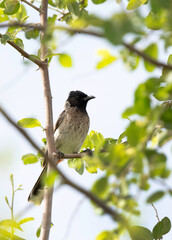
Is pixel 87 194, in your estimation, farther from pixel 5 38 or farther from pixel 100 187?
pixel 5 38

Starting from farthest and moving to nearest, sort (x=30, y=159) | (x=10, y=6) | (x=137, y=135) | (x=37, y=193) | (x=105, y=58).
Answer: (x=37, y=193) → (x=30, y=159) → (x=10, y=6) → (x=105, y=58) → (x=137, y=135)

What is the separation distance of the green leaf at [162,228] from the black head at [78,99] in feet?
16.1

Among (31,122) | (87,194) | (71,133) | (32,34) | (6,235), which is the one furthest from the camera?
(71,133)

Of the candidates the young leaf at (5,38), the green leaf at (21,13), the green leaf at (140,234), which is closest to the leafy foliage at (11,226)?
the green leaf at (140,234)

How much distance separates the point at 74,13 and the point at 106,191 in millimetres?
2783

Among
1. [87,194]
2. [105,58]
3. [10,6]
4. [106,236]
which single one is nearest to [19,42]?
[10,6]

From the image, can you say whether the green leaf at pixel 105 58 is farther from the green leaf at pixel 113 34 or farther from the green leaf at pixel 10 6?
the green leaf at pixel 10 6

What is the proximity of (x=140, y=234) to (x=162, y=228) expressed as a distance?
28cm

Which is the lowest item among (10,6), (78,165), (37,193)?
(78,165)

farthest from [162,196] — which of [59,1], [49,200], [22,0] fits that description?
[22,0]

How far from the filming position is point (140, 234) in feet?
7.95

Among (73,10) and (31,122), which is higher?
A: (73,10)

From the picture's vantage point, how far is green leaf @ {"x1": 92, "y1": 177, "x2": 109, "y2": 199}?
59.0 inches

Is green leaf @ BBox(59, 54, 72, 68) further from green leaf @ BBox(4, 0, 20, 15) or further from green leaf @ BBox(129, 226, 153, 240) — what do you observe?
green leaf @ BBox(4, 0, 20, 15)
